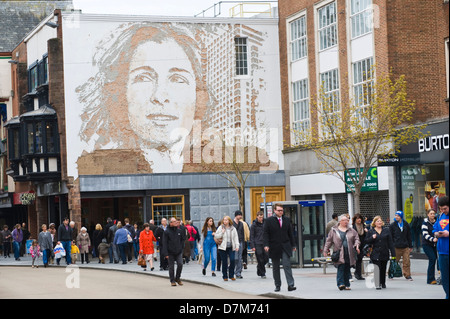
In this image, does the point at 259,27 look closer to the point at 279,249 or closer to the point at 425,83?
the point at 425,83

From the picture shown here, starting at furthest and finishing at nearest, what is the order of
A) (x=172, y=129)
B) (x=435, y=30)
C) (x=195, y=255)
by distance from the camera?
1. (x=172, y=129)
2. (x=195, y=255)
3. (x=435, y=30)

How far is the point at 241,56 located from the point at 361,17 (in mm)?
8385

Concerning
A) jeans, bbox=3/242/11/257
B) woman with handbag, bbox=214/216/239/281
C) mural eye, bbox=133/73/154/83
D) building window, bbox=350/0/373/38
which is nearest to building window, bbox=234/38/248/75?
mural eye, bbox=133/73/154/83

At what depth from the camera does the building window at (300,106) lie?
40.6 meters

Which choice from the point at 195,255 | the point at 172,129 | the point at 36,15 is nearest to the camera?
the point at 195,255

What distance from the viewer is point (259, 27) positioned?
141 feet

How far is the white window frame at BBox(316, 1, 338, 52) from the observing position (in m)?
38.2

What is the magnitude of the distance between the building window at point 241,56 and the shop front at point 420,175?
1146cm

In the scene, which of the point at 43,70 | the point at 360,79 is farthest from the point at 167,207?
the point at 360,79

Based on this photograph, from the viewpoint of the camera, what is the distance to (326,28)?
127ft

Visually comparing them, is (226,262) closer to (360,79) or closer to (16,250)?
(360,79)

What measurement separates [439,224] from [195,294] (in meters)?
6.43

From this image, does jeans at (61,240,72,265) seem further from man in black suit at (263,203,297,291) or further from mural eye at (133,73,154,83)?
man in black suit at (263,203,297,291)

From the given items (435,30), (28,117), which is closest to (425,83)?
(435,30)
